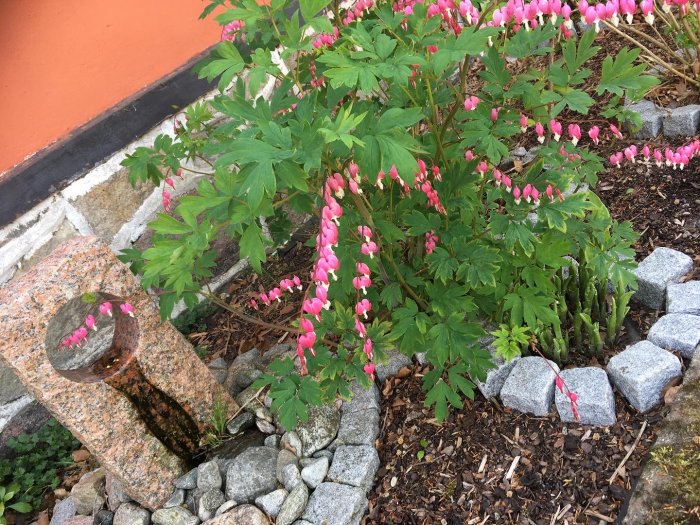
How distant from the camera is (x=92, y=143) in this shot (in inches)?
130

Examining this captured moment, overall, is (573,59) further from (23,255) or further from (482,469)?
(23,255)

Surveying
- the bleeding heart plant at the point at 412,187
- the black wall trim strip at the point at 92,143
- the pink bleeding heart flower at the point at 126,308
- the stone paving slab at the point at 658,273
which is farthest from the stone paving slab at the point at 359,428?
the black wall trim strip at the point at 92,143

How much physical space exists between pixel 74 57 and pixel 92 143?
44 cm

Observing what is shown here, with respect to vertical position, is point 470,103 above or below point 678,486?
above

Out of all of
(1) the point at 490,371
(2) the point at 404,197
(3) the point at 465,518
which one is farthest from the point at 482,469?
(2) the point at 404,197

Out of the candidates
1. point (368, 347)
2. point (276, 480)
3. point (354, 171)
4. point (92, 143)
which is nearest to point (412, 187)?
point (354, 171)

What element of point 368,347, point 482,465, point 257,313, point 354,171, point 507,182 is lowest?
point 482,465

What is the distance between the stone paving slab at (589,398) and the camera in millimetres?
2338

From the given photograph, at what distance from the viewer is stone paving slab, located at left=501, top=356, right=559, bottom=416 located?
246 centimetres

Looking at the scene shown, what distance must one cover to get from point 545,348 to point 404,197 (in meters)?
0.86

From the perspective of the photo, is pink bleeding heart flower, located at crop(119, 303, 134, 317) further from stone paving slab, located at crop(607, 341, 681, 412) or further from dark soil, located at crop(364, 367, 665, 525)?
stone paving slab, located at crop(607, 341, 681, 412)

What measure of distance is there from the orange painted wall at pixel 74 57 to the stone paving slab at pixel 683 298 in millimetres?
2879

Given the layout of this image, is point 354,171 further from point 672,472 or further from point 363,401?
point 672,472

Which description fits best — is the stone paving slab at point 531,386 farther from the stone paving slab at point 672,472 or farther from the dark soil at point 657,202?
the dark soil at point 657,202
